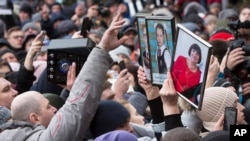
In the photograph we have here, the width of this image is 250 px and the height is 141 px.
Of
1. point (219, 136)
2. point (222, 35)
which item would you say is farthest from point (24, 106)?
point (222, 35)

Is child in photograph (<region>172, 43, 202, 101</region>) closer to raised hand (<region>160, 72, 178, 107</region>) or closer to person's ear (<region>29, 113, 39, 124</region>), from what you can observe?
raised hand (<region>160, 72, 178, 107</region>)

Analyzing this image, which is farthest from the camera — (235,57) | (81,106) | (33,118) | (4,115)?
(235,57)

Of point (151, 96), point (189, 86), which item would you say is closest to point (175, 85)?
point (189, 86)

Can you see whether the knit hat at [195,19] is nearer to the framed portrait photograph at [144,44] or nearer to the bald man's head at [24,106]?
the framed portrait photograph at [144,44]

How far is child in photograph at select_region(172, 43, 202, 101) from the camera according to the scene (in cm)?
671

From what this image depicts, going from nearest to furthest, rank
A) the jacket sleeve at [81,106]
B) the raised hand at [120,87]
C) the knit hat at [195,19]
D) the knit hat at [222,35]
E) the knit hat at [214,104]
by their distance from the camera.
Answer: the jacket sleeve at [81,106]
the knit hat at [214,104]
the raised hand at [120,87]
the knit hat at [222,35]
the knit hat at [195,19]

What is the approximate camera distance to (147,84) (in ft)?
25.3

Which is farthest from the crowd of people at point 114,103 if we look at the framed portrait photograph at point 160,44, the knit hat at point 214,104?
the framed portrait photograph at point 160,44

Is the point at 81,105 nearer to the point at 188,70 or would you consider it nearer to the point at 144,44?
the point at 188,70

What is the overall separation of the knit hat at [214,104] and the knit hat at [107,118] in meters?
0.71

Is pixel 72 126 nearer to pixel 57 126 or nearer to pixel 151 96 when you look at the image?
pixel 57 126

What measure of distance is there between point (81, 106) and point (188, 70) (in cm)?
87

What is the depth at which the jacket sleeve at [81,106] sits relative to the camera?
21.0 ft

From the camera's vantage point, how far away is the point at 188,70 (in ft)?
22.3
